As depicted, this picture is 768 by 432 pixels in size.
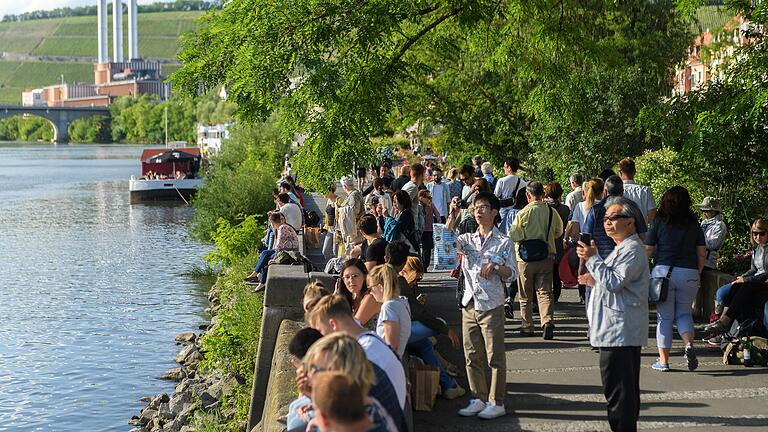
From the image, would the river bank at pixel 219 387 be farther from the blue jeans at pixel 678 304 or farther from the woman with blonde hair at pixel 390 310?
the woman with blonde hair at pixel 390 310

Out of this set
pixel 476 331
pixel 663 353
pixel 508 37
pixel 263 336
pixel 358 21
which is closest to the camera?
pixel 476 331

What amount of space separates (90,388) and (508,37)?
9.31 meters

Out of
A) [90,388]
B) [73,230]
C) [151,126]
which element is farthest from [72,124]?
[90,388]

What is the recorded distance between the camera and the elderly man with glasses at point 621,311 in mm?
7332

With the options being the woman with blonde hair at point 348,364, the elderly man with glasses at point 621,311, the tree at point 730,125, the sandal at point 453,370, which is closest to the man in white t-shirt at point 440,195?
the tree at point 730,125

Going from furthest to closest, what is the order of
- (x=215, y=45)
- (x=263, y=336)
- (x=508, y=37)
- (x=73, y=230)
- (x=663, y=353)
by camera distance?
(x=73, y=230)
(x=508, y=37)
(x=215, y=45)
(x=263, y=336)
(x=663, y=353)

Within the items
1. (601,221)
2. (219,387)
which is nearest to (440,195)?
(219,387)

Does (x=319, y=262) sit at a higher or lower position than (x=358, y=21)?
lower

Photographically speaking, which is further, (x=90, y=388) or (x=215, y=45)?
(x=90, y=388)

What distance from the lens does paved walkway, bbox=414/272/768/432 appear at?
27.5ft

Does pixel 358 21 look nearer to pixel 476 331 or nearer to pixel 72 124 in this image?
pixel 476 331

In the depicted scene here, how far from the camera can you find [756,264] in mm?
10586

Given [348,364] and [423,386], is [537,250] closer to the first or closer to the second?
[423,386]

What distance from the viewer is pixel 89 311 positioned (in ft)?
86.2
